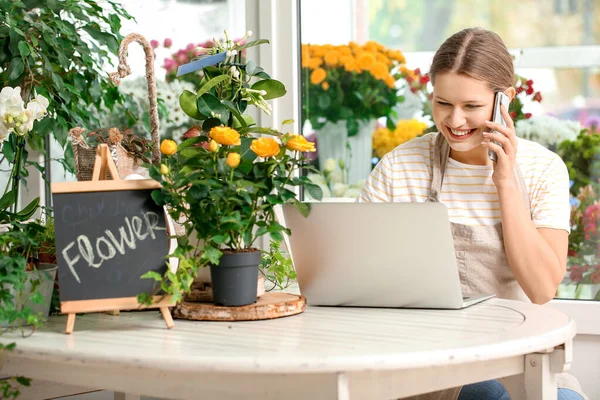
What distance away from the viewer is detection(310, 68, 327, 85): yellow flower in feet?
9.70

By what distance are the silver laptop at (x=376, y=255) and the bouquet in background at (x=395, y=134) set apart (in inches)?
53.4

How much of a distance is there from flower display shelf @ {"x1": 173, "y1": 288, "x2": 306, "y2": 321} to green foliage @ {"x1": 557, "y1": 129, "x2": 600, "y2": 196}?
1473 millimetres

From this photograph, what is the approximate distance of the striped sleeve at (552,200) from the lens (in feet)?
6.36

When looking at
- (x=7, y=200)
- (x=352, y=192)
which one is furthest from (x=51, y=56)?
(x=352, y=192)

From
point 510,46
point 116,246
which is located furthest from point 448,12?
point 116,246

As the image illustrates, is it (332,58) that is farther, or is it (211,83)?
(332,58)

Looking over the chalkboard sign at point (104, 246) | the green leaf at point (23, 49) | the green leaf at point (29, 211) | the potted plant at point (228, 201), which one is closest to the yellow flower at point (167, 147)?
the potted plant at point (228, 201)

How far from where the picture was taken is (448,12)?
279cm

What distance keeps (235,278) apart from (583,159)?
63.8 inches

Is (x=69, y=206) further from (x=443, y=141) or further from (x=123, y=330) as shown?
(x=443, y=141)

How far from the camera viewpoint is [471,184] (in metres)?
2.04

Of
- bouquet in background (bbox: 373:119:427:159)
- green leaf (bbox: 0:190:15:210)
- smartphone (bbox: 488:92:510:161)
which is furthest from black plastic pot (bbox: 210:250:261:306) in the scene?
bouquet in background (bbox: 373:119:427:159)

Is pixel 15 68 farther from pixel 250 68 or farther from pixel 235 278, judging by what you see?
pixel 235 278

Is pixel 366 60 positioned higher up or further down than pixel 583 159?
higher up
